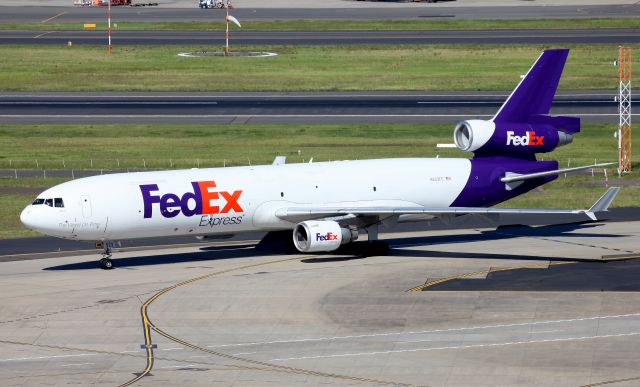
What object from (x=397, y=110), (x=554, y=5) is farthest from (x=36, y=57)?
(x=554, y=5)

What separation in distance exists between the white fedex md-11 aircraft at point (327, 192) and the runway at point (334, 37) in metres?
83.5

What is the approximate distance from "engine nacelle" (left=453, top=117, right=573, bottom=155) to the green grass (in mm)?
98792

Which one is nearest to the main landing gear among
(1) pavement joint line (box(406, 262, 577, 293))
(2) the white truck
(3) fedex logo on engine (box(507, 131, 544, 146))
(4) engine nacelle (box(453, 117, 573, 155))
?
(1) pavement joint line (box(406, 262, 577, 293))

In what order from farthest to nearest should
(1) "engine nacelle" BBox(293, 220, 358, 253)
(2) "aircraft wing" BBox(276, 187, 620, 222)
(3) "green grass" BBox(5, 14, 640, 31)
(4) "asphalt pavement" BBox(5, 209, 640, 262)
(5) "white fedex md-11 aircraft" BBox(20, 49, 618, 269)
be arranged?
1. (3) "green grass" BBox(5, 14, 640, 31)
2. (4) "asphalt pavement" BBox(5, 209, 640, 262)
3. (2) "aircraft wing" BBox(276, 187, 620, 222)
4. (1) "engine nacelle" BBox(293, 220, 358, 253)
5. (5) "white fedex md-11 aircraft" BBox(20, 49, 618, 269)

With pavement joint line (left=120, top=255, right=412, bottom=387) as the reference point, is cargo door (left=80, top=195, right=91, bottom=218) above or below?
above

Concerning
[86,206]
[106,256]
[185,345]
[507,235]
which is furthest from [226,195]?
[507,235]

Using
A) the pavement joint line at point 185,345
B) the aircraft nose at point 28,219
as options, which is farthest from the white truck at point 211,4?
the pavement joint line at point 185,345

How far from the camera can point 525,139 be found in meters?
70.4

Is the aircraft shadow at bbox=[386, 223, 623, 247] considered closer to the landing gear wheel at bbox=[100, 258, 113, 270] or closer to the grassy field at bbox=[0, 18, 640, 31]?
the landing gear wheel at bbox=[100, 258, 113, 270]

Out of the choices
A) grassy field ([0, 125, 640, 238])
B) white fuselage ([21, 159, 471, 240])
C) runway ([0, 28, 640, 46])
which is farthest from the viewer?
runway ([0, 28, 640, 46])

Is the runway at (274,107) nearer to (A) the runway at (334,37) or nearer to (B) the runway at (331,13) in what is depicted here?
(A) the runway at (334,37)

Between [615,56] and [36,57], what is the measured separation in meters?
67.5

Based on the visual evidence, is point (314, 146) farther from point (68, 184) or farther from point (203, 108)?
point (68, 184)

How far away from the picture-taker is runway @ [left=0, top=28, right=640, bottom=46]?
156 m
